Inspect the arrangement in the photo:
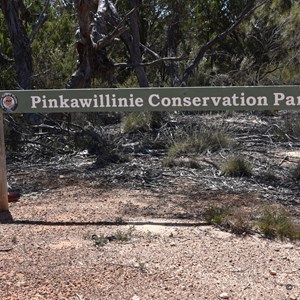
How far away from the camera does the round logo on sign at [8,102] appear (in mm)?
6469

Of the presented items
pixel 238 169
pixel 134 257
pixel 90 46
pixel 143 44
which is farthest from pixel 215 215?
pixel 143 44

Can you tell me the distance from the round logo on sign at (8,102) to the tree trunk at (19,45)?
6794 millimetres

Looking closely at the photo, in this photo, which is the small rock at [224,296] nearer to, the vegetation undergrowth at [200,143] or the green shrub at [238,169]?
the green shrub at [238,169]

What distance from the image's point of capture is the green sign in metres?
6.32

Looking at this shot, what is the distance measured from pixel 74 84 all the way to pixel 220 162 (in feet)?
12.9

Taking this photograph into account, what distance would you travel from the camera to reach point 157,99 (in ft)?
21.0

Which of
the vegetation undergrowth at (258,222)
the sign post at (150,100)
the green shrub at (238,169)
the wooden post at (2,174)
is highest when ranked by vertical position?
the sign post at (150,100)

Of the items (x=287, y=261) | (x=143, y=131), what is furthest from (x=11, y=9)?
(x=287, y=261)

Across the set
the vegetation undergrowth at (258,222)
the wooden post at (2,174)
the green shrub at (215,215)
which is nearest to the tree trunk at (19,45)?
the wooden post at (2,174)

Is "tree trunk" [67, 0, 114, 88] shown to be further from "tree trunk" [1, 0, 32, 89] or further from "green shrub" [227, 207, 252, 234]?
"green shrub" [227, 207, 252, 234]

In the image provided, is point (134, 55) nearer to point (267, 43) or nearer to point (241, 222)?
point (267, 43)

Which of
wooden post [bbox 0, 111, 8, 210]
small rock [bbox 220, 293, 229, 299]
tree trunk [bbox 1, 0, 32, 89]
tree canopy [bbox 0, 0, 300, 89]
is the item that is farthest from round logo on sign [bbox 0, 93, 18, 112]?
tree trunk [bbox 1, 0, 32, 89]

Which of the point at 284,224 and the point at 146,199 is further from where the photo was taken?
the point at 146,199

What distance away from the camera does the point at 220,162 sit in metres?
9.56
